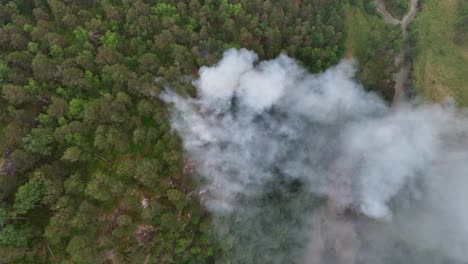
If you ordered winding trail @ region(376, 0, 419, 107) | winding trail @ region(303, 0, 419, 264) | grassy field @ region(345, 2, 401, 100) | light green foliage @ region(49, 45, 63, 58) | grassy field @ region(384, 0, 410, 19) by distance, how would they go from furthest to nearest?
grassy field @ region(384, 0, 410, 19) → winding trail @ region(376, 0, 419, 107) → grassy field @ region(345, 2, 401, 100) → winding trail @ region(303, 0, 419, 264) → light green foliage @ region(49, 45, 63, 58)

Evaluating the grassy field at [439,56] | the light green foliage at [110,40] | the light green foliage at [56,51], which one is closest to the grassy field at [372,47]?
the grassy field at [439,56]

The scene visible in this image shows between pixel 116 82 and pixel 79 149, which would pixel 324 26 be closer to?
pixel 116 82

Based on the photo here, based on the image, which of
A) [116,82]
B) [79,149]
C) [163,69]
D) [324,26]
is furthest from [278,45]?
[79,149]

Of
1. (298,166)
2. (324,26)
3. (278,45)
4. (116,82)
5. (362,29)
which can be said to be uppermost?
(362,29)

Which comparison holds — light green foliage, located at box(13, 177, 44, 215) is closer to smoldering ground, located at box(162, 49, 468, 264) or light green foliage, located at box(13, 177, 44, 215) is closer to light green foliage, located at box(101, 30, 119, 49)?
smoldering ground, located at box(162, 49, 468, 264)

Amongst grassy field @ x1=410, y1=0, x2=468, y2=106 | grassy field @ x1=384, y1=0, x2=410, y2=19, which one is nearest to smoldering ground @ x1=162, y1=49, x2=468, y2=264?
grassy field @ x1=410, y1=0, x2=468, y2=106

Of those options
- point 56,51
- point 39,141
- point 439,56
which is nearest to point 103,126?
point 39,141

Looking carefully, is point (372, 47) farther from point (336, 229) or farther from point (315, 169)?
point (336, 229)
